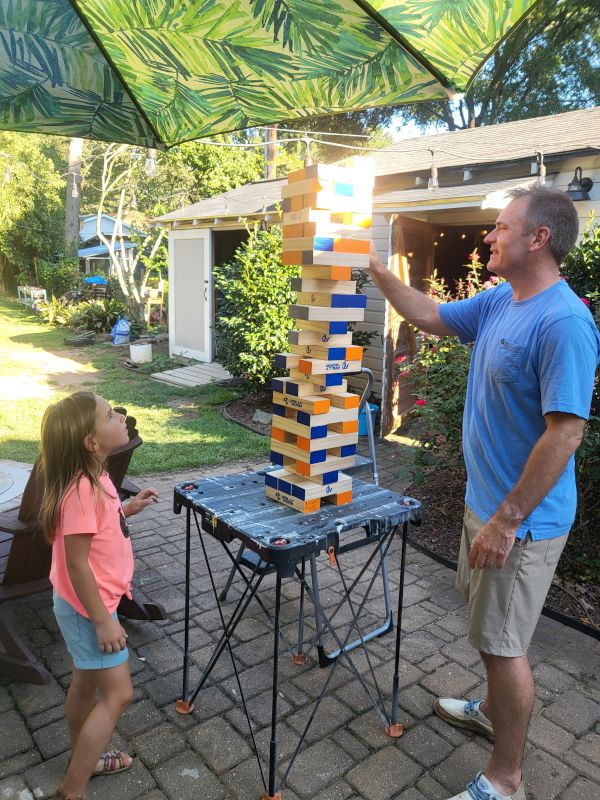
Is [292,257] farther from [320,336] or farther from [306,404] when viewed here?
[306,404]

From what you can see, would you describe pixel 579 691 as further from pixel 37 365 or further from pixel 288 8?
pixel 37 365

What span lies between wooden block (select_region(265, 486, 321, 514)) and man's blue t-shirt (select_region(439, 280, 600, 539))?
1.95 ft

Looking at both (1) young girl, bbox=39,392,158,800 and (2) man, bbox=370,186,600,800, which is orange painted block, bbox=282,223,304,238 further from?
(1) young girl, bbox=39,392,158,800

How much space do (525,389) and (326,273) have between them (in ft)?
2.61

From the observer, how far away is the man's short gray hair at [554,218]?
1938mm

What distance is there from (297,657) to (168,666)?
63cm

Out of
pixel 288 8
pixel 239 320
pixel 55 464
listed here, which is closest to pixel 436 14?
pixel 288 8

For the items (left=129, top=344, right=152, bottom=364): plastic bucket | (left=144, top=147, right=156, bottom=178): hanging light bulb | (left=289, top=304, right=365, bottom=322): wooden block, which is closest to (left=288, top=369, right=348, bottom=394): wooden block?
(left=289, top=304, right=365, bottom=322): wooden block

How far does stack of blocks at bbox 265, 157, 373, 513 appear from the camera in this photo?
2055 mm

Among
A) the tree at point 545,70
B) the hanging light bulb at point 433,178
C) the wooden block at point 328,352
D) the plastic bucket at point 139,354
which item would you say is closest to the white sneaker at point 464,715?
the wooden block at point 328,352

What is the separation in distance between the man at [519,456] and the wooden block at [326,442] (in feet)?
1.51

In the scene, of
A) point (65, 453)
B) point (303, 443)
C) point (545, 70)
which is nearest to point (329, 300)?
point (303, 443)

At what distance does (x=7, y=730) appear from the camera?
240 cm

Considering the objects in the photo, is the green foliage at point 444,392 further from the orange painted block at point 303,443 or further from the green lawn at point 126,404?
the orange painted block at point 303,443
